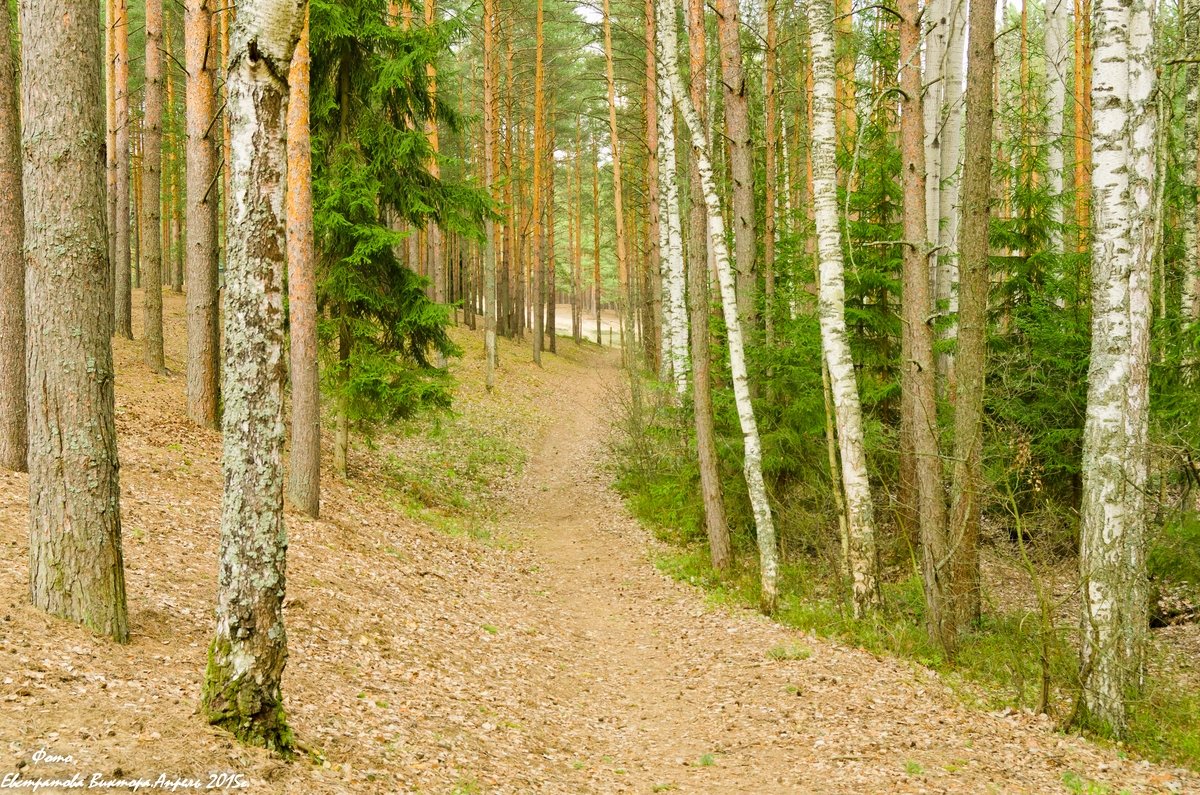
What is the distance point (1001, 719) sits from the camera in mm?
6895

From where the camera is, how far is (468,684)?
731 centimetres

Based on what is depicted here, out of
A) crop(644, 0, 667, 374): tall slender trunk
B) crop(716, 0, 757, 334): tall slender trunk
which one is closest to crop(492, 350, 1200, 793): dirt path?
crop(716, 0, 757, 334): tall slender trunk

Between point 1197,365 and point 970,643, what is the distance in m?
4.02

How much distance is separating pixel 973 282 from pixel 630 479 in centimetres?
1010

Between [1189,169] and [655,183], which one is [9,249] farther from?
Answer: [655,183]

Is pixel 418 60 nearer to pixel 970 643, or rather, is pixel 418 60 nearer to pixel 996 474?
pixel 996 474

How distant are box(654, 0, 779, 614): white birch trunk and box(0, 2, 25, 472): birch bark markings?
6.81m

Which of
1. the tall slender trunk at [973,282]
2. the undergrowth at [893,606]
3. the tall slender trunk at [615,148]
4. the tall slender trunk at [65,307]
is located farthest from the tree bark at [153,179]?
the tall slender trunk at [973,282]

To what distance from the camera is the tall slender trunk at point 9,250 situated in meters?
7.64

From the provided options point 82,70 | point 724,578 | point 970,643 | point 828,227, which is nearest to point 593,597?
point 724,578

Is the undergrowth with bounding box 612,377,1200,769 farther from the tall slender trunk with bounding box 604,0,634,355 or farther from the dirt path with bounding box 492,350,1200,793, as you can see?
the tall slender trunk with bounding box 604,0,634,355

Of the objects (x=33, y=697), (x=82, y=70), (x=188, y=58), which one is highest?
(x=188, y=58)

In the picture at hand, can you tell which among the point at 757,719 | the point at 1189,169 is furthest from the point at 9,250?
the point at 1189,169

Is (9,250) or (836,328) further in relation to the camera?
(836,328)
